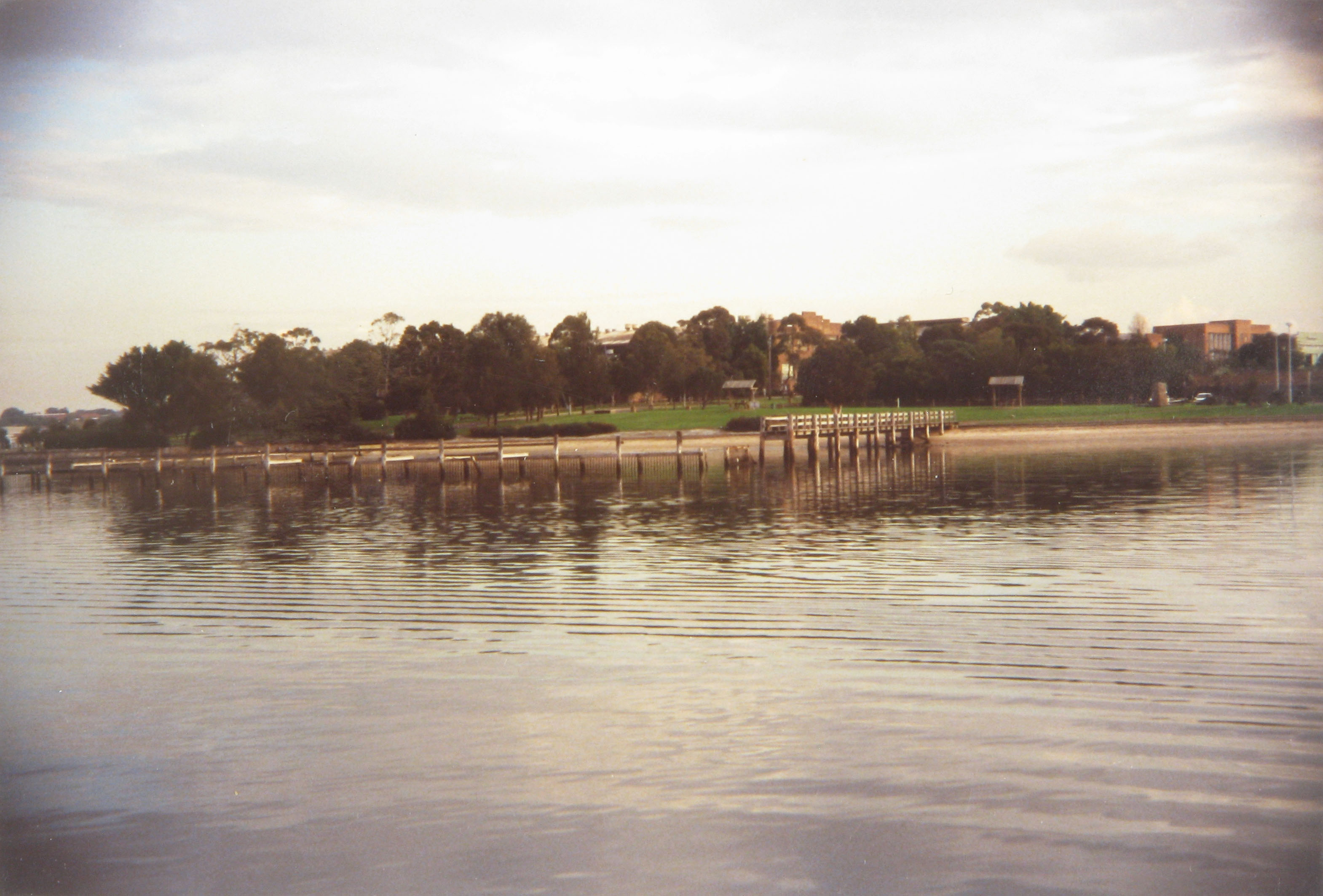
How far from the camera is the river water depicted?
19.1 ft

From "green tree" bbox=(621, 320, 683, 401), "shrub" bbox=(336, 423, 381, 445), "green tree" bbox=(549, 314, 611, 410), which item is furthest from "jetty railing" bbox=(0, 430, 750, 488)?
"green tree" bbox=(621, 320, 683, 401)

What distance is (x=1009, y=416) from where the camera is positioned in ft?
227

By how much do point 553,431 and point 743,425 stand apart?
1065 centimetres

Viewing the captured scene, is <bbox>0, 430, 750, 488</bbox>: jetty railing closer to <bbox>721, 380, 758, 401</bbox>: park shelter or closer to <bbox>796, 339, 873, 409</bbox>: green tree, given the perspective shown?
<bbox>796, 339, 873, 409</bbox>: green tree

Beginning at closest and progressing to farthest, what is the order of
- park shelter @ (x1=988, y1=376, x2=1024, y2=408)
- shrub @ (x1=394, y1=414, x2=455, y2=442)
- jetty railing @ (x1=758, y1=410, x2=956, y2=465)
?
1. jetty railing @ (x1=758, y1=410, x2=956, y2=465)
2. shrub @ (x1=394, y1=414, x2=455, y2=442)
3. park shelter @ (x1=988, y1=376, x2=1024, y2=408)

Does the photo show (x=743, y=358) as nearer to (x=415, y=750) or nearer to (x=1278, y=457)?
(x=1278, y=457)

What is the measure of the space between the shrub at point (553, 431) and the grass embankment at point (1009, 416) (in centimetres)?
122

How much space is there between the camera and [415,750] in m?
7.73

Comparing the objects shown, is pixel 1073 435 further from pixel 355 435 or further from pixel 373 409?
pixel 373 409

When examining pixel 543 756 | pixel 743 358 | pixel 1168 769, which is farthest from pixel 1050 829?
pixel 743 358

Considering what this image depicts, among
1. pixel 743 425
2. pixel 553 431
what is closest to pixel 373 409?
pixel 553 431

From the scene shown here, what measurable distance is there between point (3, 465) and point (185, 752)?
53880 mm

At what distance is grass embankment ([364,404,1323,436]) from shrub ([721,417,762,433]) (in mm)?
2248

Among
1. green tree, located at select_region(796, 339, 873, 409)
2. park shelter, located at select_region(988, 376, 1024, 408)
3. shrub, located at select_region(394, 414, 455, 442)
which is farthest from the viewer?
green tree, located at select_region(796, 339, 873, 409)
